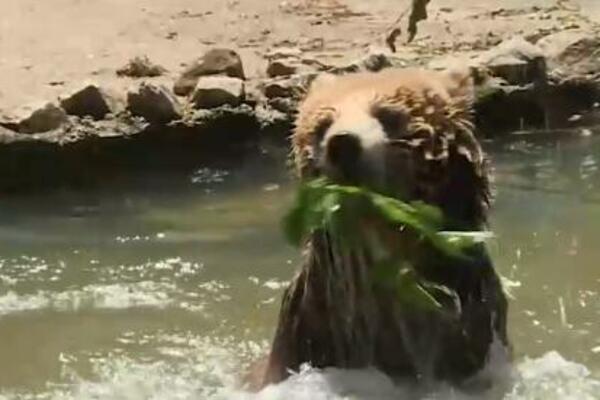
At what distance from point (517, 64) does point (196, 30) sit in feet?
10.3

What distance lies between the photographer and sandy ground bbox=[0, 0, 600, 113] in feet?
34.3

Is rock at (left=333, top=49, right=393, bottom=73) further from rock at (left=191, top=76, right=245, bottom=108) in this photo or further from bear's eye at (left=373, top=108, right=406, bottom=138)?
bear's eye at (left=373, top=108, right=406, bottom=138)

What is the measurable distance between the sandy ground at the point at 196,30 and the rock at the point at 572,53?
83 centimetres

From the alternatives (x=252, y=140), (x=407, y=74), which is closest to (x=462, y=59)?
(x=252, y=140)

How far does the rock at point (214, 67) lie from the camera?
9.68 meters

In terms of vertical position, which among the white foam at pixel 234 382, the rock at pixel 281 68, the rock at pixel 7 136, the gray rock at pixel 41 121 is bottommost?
the white foam at pixel 234 382

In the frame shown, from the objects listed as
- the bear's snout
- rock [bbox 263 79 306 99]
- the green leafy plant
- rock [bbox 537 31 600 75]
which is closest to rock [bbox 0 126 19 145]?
rock [bbox 263 79 306 99]

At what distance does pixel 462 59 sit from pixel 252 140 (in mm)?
1634

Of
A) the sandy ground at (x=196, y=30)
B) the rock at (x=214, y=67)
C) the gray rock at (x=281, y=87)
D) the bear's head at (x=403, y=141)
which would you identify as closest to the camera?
the bear's head at (x=403, y=141)

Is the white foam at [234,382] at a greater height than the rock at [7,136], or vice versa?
the rock at [7,136]

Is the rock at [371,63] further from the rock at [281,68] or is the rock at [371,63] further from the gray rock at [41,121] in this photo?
the gray rock at [41,121]

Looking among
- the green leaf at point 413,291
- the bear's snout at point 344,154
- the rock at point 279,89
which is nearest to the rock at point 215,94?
the rock at point 279,89

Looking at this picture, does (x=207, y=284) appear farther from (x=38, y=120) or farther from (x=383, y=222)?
(x=383, y=222)

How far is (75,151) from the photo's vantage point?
870 cm
